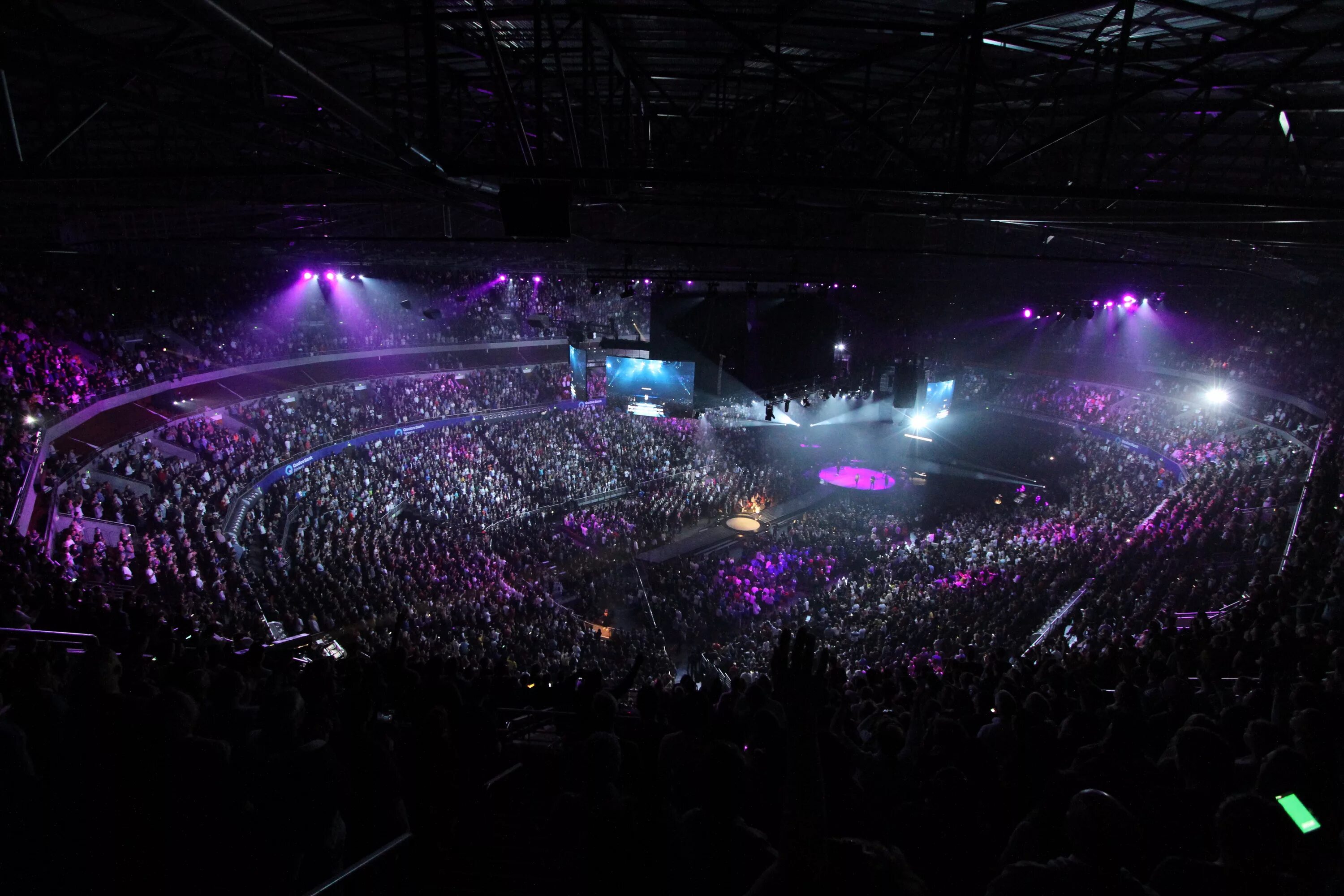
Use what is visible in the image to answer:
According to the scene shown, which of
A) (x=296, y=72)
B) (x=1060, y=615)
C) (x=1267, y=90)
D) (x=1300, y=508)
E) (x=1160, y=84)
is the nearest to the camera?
(x=296, y=72)

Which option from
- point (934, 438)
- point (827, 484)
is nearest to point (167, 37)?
point (827, 484)

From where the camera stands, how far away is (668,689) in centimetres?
836

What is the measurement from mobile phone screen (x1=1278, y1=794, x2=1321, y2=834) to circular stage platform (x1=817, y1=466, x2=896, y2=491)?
25.3 m

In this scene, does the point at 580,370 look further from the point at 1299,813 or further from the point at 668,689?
the point at 1299,813

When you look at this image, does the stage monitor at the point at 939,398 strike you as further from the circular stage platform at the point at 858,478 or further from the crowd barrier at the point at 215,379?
the crowd barrier at the point at 215,379

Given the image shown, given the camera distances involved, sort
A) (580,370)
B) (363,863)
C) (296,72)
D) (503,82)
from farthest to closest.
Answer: (580,370)
(503,82)
(296,72)
(363,863)

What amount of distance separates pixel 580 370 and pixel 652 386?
396 centimetres

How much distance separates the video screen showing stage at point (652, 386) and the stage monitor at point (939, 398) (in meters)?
9.98

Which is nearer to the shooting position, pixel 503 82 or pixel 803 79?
pixel 503 82

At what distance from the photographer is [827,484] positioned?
27.6 m

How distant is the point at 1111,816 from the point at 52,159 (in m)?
14.5

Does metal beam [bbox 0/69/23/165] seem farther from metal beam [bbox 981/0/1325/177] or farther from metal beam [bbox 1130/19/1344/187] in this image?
metal beam [bbox 1130/19/1344/187]

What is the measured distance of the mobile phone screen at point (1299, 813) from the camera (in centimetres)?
229

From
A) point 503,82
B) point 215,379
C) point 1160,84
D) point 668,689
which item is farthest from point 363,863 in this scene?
point 215,379
